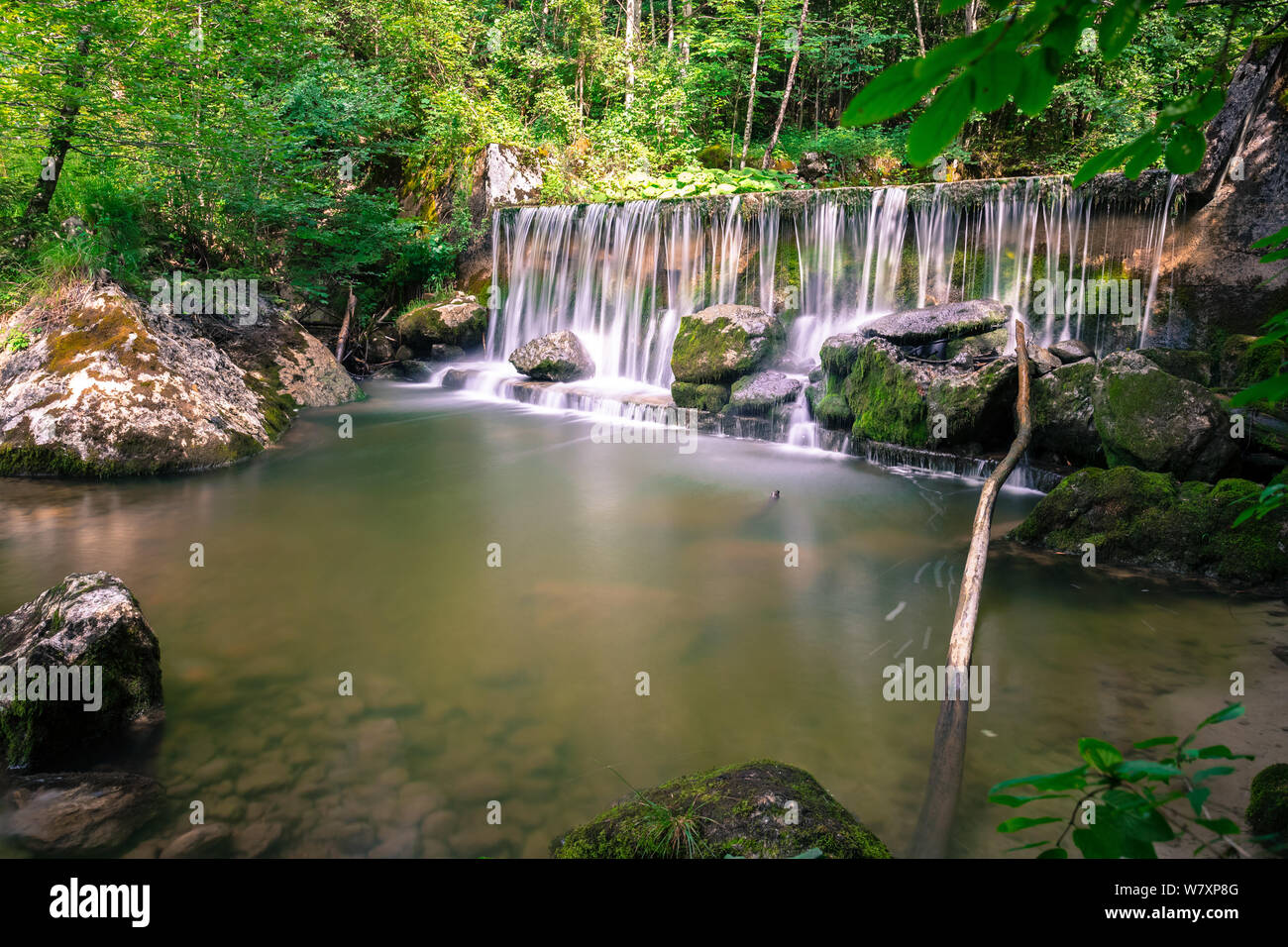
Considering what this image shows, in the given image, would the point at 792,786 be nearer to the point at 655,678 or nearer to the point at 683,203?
the point at 655,678

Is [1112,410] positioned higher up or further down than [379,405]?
higher up

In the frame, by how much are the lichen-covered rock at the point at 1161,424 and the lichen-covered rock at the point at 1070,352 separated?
6.80ft

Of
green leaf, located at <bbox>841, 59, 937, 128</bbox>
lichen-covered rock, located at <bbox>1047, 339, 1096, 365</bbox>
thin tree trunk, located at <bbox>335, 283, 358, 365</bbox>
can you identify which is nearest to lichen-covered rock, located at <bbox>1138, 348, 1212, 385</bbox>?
lichen-covered rock, located at <bbox>1047, 339, 1096, 365</bbox>

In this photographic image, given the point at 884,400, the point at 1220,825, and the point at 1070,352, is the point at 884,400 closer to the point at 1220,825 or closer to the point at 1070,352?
the point at 1070,352

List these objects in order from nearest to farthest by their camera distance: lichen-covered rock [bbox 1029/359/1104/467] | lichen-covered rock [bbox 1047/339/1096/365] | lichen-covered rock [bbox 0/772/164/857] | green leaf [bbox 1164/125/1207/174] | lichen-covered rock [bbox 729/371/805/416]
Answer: green leaf [bbox 1164/125/1207/174], lichen-covered rock [bbox 0/772/164/857], lichen-covered rock [bbox 1029/359/1104/467], lichen-covered rock [bbox 1047/339/1096/365], lichen-covered rock [bbox 729/371/805/416]

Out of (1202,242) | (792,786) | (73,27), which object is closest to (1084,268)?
(1202,242)

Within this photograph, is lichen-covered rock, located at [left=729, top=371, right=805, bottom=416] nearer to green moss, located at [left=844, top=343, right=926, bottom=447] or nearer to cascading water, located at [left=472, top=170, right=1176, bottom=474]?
cascading water, located at [left=472, top=170, right=1176, bottom=474]

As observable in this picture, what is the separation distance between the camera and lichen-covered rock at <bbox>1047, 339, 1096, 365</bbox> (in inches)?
352

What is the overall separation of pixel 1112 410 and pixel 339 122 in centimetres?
1520

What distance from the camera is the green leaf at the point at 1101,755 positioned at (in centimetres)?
107

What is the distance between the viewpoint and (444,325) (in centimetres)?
1569

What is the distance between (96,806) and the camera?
2.97 meters

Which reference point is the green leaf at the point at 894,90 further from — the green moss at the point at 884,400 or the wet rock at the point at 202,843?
Answer: the green moss at the point at 884,400

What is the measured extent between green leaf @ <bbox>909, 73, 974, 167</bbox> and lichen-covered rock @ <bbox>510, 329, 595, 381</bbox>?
13093 millimetres
